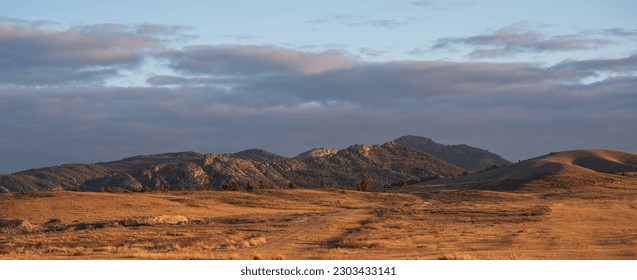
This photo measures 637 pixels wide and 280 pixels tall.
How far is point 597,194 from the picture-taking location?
69062 millimetres

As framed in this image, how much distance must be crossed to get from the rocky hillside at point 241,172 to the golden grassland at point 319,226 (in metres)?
28.2

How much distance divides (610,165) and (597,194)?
137 feet

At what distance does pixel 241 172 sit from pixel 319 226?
6863cm

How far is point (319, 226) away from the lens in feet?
144

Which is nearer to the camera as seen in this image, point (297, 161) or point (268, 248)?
point (268, 248)

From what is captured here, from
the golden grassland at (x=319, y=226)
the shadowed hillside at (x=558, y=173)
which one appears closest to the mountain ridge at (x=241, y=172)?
the shadowed hillside at (x=558, y=173)

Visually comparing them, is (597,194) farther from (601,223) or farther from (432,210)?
(601,223)

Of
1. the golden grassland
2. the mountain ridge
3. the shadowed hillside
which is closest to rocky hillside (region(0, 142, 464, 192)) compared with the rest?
the mountain ridge

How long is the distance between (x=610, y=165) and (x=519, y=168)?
15.1m

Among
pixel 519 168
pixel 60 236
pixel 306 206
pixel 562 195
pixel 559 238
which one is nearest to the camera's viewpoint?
pixel 559 238

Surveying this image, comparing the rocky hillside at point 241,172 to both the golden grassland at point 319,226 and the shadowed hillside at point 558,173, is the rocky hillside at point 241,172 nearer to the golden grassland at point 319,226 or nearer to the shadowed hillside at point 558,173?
the shadowed hillside at point 558,173

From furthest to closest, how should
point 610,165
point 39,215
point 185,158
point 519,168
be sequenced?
point 185,158 → point 610,165 → point 519,168 → point 39,215

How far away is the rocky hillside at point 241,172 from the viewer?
106 m

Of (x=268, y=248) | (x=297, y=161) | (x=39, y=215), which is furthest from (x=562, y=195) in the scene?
(x=297, y=161)
